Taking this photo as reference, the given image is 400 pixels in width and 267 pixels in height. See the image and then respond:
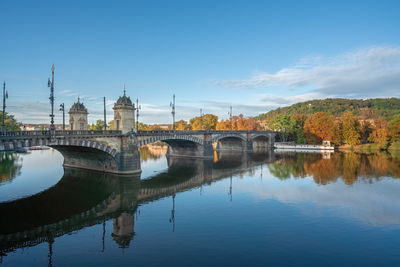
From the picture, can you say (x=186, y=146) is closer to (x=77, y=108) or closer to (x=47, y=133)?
(x=77, y=108)

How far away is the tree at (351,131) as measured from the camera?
8406 centimetres

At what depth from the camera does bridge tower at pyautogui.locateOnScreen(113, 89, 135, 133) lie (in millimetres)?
38781

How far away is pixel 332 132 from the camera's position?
87.7 meters

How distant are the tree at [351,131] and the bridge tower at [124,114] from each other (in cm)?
7301

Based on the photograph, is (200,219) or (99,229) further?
(200,219)

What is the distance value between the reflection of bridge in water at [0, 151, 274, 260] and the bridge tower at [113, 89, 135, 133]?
725cm

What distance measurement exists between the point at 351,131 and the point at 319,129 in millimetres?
10261

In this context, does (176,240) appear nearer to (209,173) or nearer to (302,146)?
(209,173)

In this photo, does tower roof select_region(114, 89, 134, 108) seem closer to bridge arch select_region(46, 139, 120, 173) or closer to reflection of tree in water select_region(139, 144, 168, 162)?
bridge arch select_region(46, 139, 120, 173)

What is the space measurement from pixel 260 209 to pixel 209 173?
1982 centimetres

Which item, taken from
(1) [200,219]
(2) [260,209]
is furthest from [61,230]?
(2) [260,209]

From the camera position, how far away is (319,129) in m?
92.1

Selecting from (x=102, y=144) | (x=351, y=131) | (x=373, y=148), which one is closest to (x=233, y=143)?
(x=351, y=131)

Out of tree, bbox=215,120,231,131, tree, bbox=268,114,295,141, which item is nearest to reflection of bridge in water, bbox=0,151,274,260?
tree, bbox=268,114,295,141
